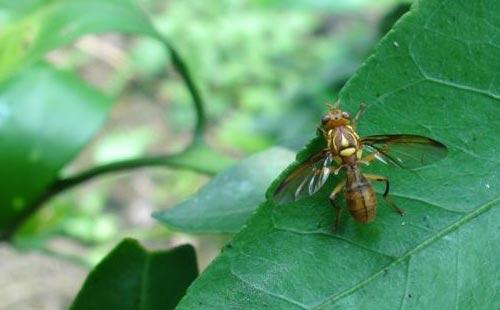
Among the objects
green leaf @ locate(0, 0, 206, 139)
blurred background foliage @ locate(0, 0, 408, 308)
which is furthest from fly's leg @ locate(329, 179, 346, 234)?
blurred background foliage @ locate(0, 0, 408, 308)

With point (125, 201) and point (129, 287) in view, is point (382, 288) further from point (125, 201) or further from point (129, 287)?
point (125, 201)

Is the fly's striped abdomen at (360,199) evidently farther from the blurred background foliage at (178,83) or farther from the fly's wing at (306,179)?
the blurred background foliage at (178,83)

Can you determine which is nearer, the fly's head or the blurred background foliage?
the fly's head

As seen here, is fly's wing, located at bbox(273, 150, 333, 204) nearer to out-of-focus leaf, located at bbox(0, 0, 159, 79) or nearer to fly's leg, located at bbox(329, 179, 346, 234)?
fly's leg, located at bbox(329, 179, 346, 234)

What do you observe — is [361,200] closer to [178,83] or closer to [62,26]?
[62,26]

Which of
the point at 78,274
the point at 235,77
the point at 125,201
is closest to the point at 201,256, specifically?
the point at 78,274

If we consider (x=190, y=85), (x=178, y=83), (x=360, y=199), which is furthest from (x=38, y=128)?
(x=178, y=83)
